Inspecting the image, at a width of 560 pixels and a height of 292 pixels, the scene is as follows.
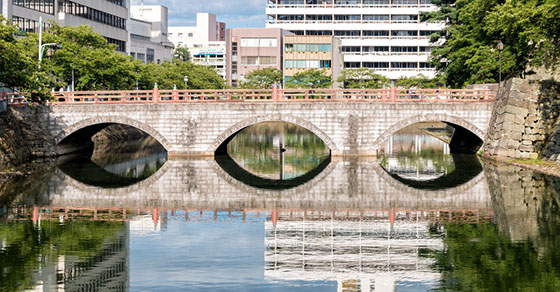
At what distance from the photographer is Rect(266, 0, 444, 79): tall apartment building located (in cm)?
13200

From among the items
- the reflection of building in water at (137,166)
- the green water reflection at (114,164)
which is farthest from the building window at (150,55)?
the reflection of building in water at (137,166)

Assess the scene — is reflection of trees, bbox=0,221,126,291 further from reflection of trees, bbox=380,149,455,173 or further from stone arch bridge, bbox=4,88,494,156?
stone arch bridge, bbox=4,88,494,156

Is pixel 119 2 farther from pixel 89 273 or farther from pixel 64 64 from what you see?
pixel 89 273

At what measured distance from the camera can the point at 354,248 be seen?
22.8 metres

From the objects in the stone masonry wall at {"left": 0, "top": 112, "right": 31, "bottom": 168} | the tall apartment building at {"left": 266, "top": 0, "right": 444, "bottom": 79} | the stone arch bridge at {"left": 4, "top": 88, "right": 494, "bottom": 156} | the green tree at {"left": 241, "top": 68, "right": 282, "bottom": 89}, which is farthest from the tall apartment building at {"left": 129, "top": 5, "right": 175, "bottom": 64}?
the stone masonry wall at {"left": 0, "top": 112, "right": 31, "bottom": 168}

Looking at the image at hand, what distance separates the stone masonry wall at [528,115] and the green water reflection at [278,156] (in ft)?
43.4

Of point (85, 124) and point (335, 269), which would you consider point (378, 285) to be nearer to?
point (335, 269)

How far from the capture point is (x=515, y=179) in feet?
126

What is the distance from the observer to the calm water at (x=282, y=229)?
19172mm

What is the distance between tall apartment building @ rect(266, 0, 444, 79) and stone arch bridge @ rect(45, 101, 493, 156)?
8083 cm

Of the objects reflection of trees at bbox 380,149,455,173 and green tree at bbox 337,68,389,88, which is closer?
reflection of trees at bbox 380,149,455,173

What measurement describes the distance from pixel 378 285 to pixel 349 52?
385 feet

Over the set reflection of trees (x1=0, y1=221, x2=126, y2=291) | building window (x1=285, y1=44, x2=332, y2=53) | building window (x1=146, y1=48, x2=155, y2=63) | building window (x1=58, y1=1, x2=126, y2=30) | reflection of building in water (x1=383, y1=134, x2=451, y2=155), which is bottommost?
reflection of trees (x1=0, y1=221, x2=126, y2=291)

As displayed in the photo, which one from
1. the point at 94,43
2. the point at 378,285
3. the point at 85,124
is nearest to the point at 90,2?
the point at 94,43
